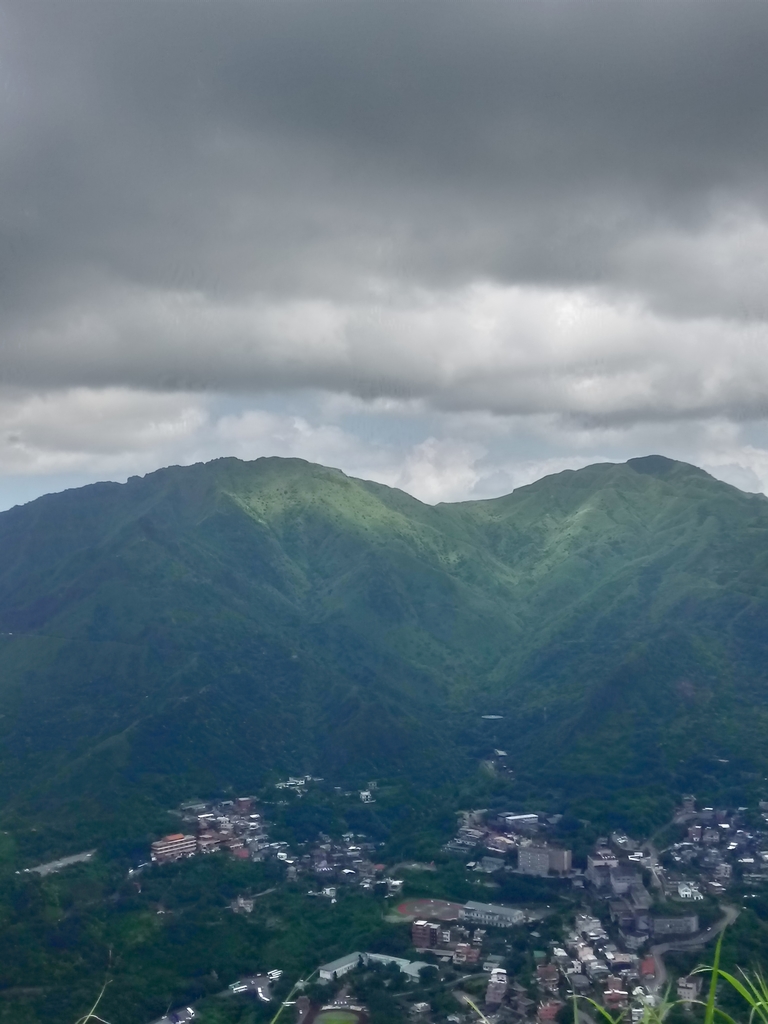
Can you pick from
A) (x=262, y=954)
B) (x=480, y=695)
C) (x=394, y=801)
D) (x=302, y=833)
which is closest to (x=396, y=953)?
(x=262, y=954)

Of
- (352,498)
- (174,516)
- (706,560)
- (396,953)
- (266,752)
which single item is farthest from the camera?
(352,498)

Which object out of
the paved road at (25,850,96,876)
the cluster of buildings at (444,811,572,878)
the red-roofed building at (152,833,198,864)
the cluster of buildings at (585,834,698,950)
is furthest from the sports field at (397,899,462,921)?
the paved road at (25,850,96,876)

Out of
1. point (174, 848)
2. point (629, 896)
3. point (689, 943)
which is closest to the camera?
point (689, 943)

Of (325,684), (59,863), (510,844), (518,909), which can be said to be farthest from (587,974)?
(325,684)

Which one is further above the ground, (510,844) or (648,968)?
(510,844)

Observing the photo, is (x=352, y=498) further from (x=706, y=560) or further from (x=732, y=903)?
(x=732, y=903)

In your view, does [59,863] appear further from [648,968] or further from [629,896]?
[648,968]

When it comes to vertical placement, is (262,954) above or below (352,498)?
below
